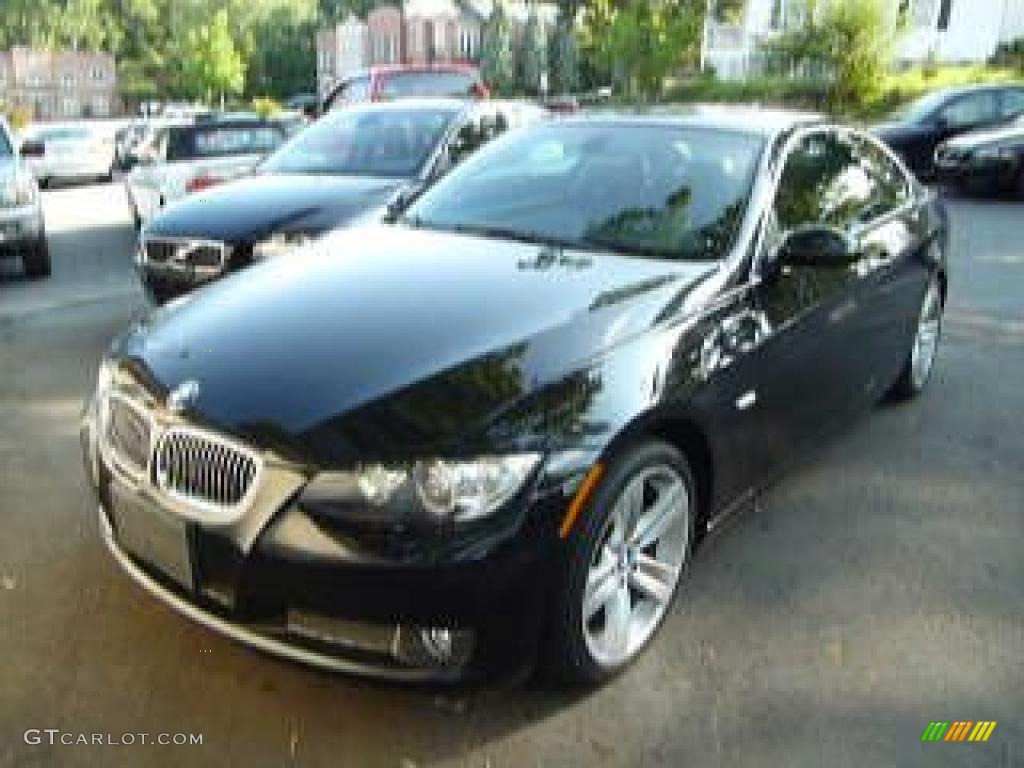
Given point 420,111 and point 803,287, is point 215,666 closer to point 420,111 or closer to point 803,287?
point 803,287

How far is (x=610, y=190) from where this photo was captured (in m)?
3.94

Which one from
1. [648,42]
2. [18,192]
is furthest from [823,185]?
[648,42]

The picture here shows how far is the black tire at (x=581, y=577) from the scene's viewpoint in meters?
2.61

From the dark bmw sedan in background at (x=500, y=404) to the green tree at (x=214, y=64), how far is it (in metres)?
61.3

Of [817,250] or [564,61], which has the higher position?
[564,61]

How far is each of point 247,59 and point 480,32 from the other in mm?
19395

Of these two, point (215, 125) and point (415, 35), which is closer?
point (215, 125)

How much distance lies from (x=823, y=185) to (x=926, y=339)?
1.57 m

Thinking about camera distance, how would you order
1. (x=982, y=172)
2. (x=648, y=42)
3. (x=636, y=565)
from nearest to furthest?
(x=636, y=565) → (x=982, y=172) → (x=648, y=42)

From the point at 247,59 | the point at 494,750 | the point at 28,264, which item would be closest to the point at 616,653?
the point at 494,750

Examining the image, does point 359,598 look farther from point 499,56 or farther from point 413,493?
point 499,56

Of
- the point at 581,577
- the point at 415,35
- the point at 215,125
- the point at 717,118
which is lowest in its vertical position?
the point at 581,577

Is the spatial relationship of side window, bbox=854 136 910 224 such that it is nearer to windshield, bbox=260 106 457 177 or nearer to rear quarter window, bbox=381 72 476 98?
windshield, bbox=260 106 457 177

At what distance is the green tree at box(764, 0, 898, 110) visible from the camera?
2330cm
